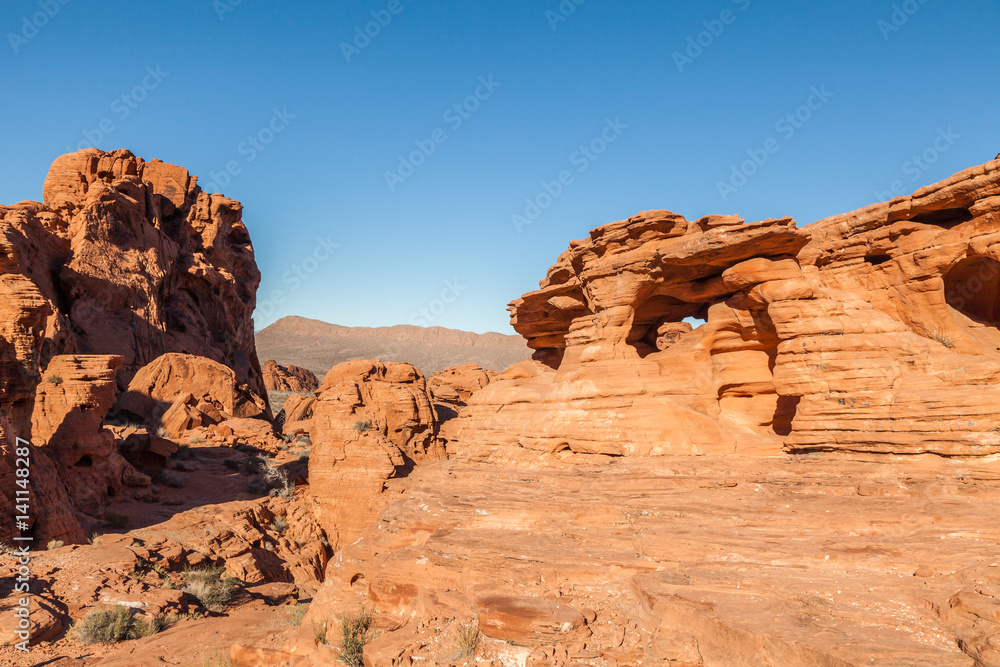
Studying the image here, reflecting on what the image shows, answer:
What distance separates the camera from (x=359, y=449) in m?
15.6

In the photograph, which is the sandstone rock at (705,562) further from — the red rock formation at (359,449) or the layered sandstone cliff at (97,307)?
the layered sandstone cliff at (97,307)

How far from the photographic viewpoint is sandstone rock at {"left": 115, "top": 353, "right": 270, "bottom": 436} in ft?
81.1

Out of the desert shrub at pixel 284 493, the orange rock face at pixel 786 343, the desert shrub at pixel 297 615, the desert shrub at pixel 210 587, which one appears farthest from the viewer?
the desert shrub at pixel 284 493

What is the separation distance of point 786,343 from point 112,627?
12.2 m

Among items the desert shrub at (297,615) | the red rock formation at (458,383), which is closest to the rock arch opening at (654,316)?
the desert shrub at (297,615)

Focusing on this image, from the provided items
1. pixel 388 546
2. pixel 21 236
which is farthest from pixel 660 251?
pixel 21 236

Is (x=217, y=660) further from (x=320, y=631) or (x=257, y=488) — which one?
(x=257, y=488)

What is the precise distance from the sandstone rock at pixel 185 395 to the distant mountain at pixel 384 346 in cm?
5264

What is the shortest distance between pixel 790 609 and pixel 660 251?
618 cm

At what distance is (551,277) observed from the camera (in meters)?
12.8

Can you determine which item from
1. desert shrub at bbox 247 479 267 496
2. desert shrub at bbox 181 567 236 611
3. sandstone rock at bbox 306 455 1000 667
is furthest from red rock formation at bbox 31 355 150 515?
sandstone rock at bbox 306 455 1000 667

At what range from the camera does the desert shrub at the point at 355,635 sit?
20.6ft

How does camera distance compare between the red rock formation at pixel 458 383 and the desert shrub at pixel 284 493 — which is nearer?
the desert shrub at pixel 284 493

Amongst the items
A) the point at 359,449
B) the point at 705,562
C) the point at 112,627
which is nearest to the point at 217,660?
the point at 112,627
